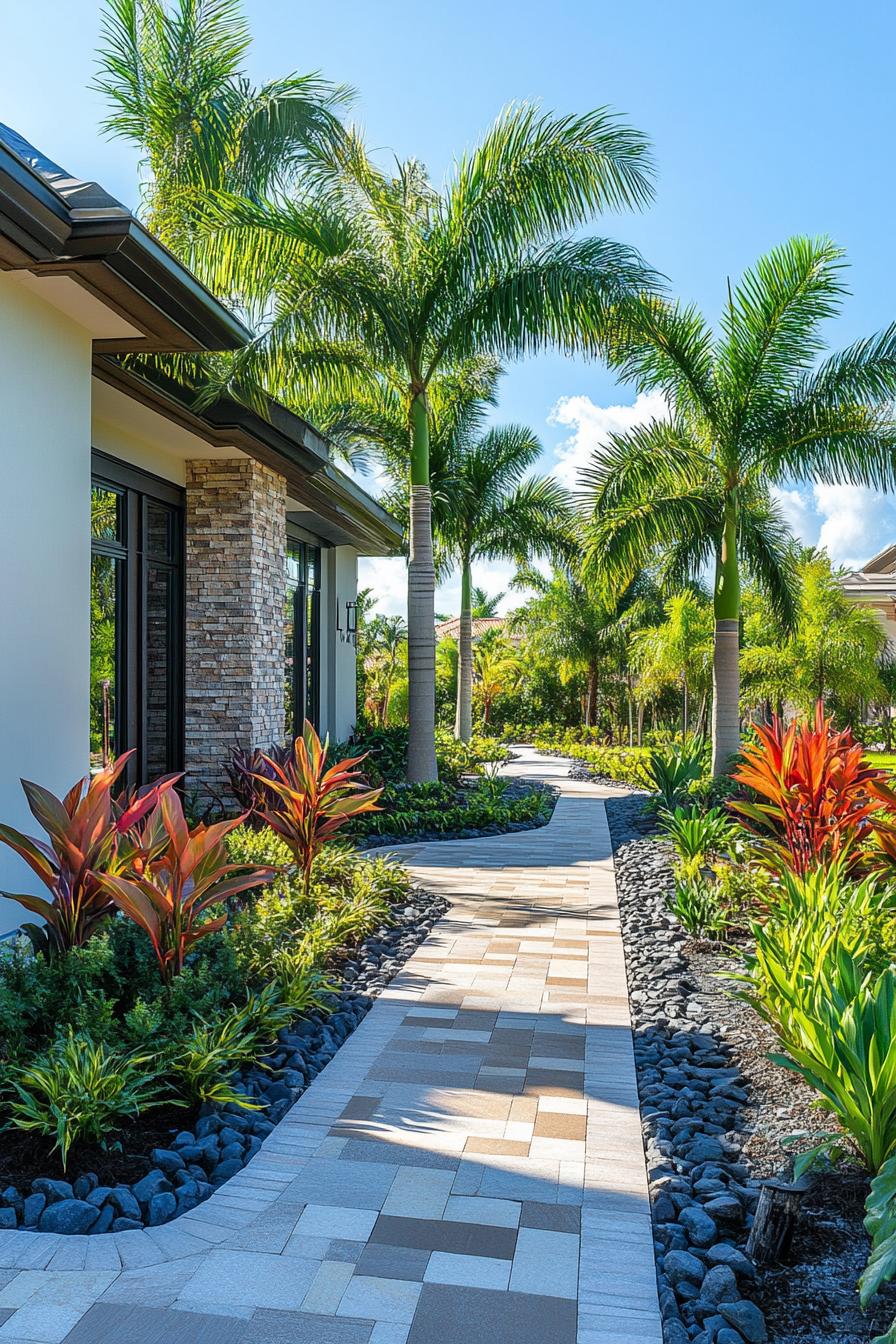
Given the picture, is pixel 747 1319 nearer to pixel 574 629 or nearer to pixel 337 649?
pixel 337 649

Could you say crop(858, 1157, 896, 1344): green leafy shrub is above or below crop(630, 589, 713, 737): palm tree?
below

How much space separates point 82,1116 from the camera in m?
3.05

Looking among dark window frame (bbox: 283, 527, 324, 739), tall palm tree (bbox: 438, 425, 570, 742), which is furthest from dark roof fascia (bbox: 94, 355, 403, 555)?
tall palm tree (bbox: 438, 425, 570, 742)

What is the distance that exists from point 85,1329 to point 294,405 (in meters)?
9.93

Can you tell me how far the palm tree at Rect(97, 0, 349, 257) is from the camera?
11.4m

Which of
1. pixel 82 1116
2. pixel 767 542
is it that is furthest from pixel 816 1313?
pixel 767 542

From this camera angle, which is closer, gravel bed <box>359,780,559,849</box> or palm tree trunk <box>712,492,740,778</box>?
gravel bed <box>359,780,559,849</box>

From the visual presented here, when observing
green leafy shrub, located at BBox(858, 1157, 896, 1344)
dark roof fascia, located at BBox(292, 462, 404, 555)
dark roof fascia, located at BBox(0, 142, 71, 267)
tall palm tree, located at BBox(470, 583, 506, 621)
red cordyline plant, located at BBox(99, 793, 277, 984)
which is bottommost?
green leafy shrub, located at BBox(858, 1157, 896, 1344)

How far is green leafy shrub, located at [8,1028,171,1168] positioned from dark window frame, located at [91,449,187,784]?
5225mm

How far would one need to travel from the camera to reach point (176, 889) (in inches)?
157

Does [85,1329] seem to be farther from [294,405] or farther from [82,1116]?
[294,405]

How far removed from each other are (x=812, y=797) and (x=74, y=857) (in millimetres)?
4517

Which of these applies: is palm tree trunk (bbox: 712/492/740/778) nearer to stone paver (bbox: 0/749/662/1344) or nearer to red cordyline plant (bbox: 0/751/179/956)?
stone paver (bbox: 0/749/662/1344)

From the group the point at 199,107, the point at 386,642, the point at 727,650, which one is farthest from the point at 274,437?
the point at 386,642
